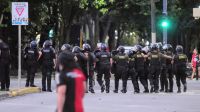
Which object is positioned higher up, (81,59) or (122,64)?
(81,59)

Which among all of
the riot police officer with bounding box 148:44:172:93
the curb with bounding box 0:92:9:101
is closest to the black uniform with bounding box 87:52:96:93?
the riot police officer with bounding box 148:44:172:93

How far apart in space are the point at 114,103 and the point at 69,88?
956cm

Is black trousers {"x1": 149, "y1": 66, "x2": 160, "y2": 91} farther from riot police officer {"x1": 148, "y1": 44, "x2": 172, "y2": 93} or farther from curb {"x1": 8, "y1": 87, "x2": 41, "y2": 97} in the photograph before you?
curb {"x1": 8, "y1": 87, "x2": 41, "y2": 97}

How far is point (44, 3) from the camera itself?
41.9m

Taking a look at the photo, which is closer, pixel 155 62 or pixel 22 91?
pixel 22 91

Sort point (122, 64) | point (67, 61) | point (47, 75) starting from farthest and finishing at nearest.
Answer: point (47, 75) → point (122, 64) → point (67, 61)

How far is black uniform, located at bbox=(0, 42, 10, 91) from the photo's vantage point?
70.8 ft

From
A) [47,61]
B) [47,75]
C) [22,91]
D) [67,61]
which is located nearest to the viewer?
[67,61]

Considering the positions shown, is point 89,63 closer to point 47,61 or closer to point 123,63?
point 123,63

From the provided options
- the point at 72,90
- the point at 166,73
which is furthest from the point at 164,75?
the point at 72,90

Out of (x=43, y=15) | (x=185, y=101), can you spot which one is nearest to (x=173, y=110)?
(x=185, y=101)

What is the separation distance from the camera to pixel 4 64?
2175 cm

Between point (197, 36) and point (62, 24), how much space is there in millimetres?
13853

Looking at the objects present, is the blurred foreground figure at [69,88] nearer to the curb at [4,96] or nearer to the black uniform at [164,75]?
the curb at [4,96]
